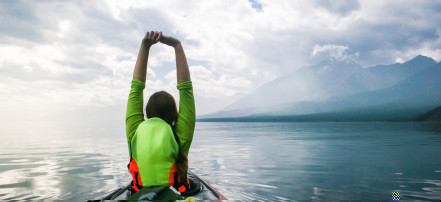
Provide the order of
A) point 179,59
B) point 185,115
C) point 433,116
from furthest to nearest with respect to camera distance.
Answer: point 433,116 → point 179,59 → point 185,115

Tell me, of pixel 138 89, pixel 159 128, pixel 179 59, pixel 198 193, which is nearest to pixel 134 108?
pixel 138 89

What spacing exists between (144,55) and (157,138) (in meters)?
1.20

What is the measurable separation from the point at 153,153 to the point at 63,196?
8489mm

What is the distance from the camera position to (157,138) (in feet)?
11.1

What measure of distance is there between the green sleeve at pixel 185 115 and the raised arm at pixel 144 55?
2.00ft

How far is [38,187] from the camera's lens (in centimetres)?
1158

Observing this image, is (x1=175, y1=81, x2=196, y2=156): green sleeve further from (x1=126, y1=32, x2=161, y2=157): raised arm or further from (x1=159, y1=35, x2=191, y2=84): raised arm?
(x1=126, y1=32, x2=161, y2=157): raised arm

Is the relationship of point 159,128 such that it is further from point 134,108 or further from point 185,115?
point 134,108

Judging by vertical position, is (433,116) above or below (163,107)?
below

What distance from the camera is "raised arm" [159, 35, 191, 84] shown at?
3.75m

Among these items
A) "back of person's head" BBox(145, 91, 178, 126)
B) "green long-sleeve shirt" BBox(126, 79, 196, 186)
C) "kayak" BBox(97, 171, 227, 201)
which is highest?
"back of person's head" BBox(145, 91, 178, 126)

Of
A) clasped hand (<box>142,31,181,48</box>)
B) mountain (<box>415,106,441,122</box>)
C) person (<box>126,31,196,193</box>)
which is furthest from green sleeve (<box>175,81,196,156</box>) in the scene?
mountain (<box>415,106,441,122</box>)

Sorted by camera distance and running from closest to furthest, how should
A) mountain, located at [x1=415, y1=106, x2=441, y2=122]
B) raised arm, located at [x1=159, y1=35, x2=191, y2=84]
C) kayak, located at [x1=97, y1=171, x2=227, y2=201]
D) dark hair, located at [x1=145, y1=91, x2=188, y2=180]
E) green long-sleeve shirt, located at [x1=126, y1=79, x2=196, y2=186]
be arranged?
green long-sleeve shirt, located at [x1=126, y1=79, x2=196, y2=186]
dark hair, located at [x1=145, y1=91, x2=188, y2=180]
raised arm, located at [x1=159, y1=35, x2=191, y2=84]
kayak, located at [x1=97, y1=171, x2=227, y2=201]
mountain, located at [x1=415, y1=106, x2=441, y2=122]

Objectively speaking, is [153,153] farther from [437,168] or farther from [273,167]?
[437,168]
